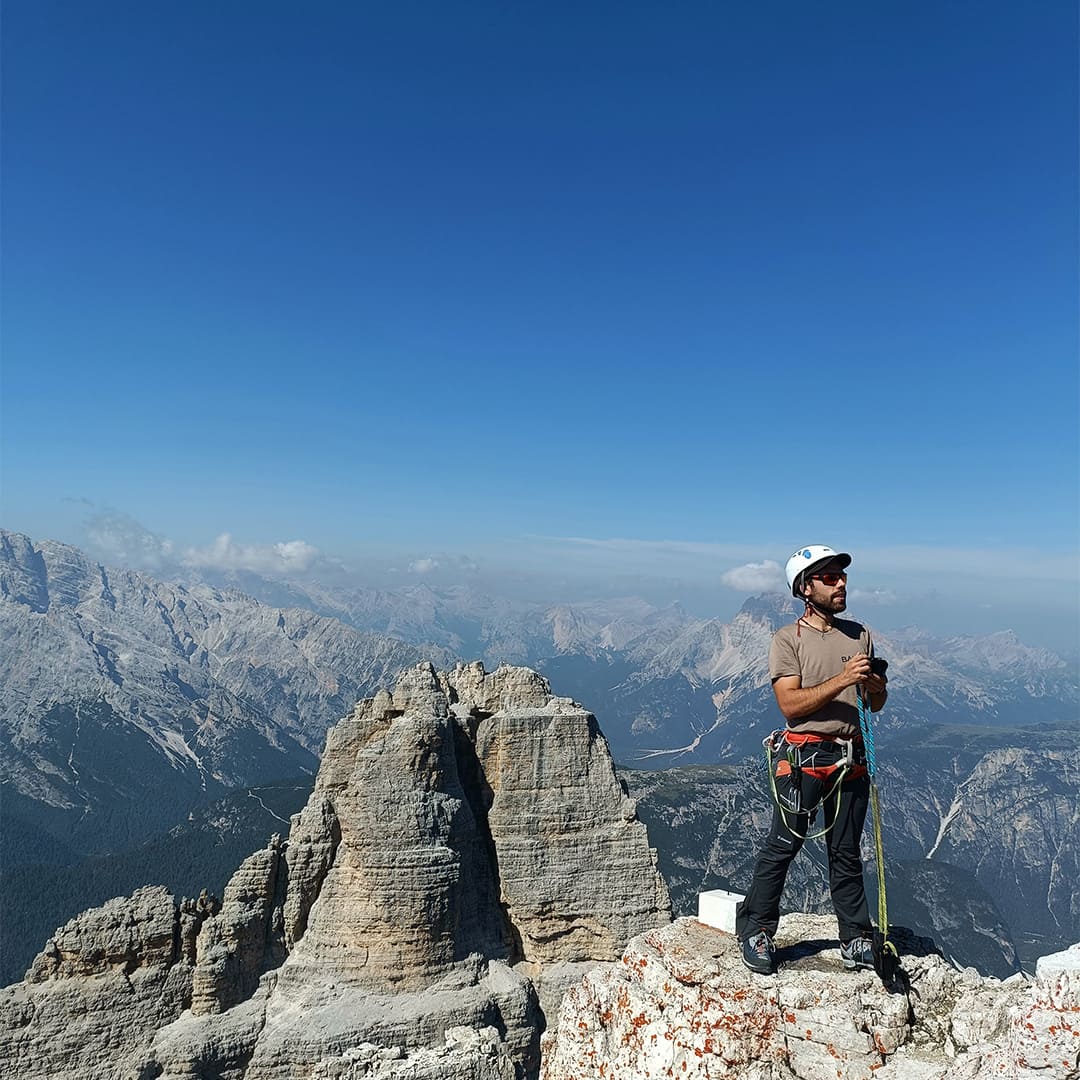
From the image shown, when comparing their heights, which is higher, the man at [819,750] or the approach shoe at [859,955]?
the man at [819,750]

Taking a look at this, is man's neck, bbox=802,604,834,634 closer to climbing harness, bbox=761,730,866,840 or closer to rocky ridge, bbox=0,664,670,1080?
climbing harness, bbox=761,730,866,840

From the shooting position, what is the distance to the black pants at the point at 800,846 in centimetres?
938

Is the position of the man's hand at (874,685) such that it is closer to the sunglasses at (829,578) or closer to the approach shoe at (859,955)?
the sunglasses at (829,578)

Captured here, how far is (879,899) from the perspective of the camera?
341 inches

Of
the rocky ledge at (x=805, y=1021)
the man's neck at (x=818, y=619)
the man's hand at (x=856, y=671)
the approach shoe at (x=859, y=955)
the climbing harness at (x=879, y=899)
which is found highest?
the man's neck at (x=818, y=619)

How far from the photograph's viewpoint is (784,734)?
32.3 feet

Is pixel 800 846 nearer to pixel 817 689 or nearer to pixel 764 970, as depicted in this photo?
pixel 764 970

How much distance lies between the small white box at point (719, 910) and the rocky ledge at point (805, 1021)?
1.70ft

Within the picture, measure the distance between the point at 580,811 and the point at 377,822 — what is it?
7.95 meters

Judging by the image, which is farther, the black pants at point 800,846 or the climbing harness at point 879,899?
the black pants at point 800,846

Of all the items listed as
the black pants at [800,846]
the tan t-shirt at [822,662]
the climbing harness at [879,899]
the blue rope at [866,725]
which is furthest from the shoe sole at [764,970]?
the tan t-shirt at [822,662]

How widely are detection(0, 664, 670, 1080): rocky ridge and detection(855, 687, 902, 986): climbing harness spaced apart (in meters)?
19.1

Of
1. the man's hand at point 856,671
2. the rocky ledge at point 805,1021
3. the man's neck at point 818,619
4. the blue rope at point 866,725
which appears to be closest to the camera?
the rocky ledge at point 805,1021

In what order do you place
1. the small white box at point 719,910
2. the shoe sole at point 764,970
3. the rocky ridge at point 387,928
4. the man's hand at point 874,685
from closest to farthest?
the shoe sole at point 764,970 < the man's hand at point 874,685 < the small white box at point 719,910 < the rocky ridge at point 387,928
